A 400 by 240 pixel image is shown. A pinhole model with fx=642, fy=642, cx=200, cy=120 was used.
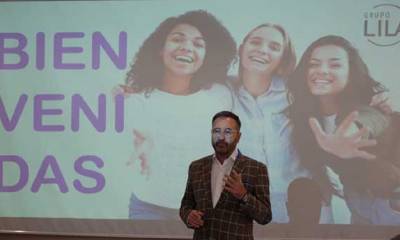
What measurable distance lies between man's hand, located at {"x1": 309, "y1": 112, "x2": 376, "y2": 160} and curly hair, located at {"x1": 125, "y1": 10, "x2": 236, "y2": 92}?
2.40 ft

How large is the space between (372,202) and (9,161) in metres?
2.39

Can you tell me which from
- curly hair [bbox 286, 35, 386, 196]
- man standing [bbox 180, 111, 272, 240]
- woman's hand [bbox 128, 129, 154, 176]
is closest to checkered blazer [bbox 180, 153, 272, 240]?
man standing [bbox 180, 111, 272, 240]

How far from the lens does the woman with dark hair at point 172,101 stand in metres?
4.15

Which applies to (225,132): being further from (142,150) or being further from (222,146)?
(142,150)

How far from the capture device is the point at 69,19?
4316 mm

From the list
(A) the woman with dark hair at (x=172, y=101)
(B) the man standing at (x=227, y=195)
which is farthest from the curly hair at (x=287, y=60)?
(B) the man standing at (x=227, y=195)

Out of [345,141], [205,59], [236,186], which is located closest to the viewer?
[236,186]

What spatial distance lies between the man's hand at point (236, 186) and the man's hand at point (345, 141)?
5.69 feet

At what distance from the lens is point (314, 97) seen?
404cm

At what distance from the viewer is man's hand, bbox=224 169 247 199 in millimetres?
2387

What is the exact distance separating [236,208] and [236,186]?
12 centimetres

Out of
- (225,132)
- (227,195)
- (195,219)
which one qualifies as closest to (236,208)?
(227,195)

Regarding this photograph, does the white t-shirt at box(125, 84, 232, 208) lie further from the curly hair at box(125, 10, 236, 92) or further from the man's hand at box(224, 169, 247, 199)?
the man's hand at box(224, 169, 247, 199)

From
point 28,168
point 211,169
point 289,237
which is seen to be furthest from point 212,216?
point 28,168
